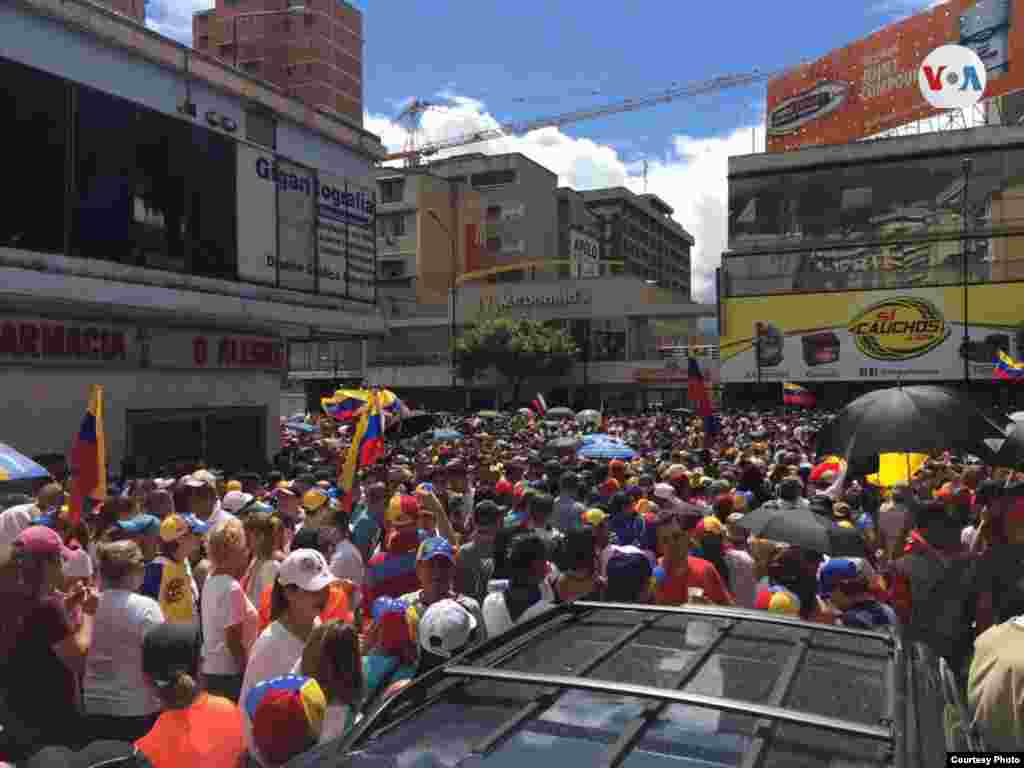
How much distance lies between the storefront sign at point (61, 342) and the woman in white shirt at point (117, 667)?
1125cm

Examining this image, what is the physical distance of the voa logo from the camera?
45.2 meters

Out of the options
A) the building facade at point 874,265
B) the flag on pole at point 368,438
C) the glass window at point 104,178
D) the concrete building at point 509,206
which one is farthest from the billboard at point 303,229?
the concrete building at point 509,206

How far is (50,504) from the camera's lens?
264 inches

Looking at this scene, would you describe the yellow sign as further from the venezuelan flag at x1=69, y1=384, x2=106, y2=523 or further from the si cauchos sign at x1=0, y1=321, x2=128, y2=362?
the venezuelan flag at x1=69, y1=384, x2=106, y2=523

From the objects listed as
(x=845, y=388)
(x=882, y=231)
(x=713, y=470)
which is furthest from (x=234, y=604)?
(x=882, y=231)

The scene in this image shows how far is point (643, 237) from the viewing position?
377ft

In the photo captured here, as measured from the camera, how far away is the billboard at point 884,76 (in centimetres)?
4500

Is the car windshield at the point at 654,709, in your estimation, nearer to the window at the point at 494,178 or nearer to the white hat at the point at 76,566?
the white hat at the point at 76,566

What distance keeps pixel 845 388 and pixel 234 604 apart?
148 ft

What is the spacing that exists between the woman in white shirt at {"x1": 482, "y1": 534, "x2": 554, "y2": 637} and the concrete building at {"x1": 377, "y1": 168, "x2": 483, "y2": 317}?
190 feet

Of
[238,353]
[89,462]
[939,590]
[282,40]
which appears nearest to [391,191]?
[282,40]

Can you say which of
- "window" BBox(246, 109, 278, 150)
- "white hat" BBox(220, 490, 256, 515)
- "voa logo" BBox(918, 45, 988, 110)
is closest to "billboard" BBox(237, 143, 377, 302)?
"window" BBox(246, 109, 278, 150)

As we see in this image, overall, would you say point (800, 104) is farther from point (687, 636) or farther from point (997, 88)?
point (687, 636)

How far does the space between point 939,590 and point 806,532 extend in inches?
33.3
